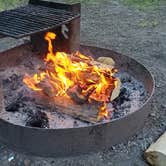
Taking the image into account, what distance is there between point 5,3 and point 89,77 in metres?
3.73

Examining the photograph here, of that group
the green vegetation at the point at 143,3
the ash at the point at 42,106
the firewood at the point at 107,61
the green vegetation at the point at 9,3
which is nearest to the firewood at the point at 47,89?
the ash at the point at 42,106

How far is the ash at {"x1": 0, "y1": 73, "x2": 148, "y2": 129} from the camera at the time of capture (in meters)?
2.94

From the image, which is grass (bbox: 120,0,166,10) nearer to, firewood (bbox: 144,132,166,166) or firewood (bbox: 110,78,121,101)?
firewood (bbox: 110,78,121,101)

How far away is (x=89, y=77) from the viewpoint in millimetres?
3107

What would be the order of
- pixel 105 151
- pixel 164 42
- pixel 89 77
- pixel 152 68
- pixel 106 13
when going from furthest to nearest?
pixel 106 13
pixel 164 42
pixel 152 68
pixel 89 77
pixel 105 151

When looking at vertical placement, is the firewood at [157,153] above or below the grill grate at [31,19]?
below

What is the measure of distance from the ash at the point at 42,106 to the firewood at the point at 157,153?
0.42 metres

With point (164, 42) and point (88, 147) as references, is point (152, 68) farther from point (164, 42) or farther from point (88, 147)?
point (88, 147)

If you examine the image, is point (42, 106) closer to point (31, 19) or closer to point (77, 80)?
point (77, 80)

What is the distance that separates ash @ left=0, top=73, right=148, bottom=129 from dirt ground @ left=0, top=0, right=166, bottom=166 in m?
0.21

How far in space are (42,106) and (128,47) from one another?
196cm

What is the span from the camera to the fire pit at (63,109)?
8.76 ft

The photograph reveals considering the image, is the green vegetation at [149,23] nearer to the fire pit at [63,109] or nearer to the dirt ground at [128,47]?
the dirt ground at [128,47]

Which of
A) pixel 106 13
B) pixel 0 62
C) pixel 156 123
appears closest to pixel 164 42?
pixel 106 13
